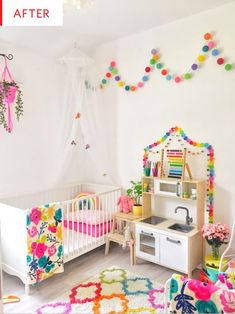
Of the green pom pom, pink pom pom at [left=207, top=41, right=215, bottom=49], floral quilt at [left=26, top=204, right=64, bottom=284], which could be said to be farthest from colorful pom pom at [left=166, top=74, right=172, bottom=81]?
floral quilt at [left=26, top=204, right=64, bottom=284]

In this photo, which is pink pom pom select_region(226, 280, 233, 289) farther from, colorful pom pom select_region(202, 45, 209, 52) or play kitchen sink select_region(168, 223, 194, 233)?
colorful pom pom select_region(202, 45, 209, 52)

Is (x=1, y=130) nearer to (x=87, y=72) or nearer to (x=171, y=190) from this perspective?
(x=87, y=72)

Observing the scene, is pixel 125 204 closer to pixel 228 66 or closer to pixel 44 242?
pixel 44 242

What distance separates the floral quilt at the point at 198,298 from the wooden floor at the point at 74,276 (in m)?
1.44

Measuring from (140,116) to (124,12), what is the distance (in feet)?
4.14

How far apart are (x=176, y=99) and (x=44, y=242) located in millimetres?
2204

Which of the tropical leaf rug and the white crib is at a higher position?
the white crib

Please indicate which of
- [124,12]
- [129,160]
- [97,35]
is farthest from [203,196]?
[97,35]

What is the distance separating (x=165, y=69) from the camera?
10.7 feet

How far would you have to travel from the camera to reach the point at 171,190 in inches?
123

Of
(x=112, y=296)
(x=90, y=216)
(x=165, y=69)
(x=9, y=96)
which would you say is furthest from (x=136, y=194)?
(x=9, y=96)

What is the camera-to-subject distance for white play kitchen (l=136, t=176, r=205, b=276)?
2.78 metres

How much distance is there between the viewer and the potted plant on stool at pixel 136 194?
11.0 feet

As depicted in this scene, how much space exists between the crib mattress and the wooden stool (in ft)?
0.32
